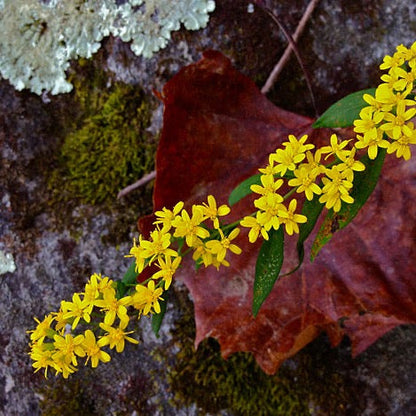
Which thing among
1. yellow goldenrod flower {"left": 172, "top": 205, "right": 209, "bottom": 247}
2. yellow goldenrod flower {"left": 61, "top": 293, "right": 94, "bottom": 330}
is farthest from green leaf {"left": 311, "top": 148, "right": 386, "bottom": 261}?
yellow goldenrod flower {"left": 61, "top": 293, "right": 94, "bottom": 330}

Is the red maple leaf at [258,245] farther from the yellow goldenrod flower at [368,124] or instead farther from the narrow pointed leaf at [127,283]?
the yellow goldenrod flower at [368,124]

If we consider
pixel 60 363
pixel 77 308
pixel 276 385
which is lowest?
pixel 276 385

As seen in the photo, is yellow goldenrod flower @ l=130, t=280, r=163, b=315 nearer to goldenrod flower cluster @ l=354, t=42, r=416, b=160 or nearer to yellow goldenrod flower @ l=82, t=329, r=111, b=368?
yellow goldenrod flower @ l=82, t=329, r=111, b=368

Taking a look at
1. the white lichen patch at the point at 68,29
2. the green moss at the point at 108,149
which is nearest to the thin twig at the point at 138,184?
the green moss at the point at 108,149

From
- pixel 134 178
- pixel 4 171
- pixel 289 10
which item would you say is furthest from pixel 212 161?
pixel 4 171

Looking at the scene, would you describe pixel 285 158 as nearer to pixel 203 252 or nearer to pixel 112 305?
pixel 203 252

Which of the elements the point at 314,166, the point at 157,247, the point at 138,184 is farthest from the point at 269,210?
the point at 138,184

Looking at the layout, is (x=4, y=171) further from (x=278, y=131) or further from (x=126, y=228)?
(x=278, y=131)
